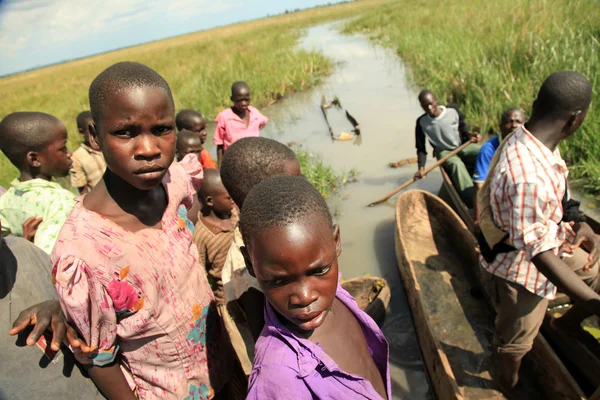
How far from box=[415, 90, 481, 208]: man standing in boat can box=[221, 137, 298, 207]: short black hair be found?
3.58 meters

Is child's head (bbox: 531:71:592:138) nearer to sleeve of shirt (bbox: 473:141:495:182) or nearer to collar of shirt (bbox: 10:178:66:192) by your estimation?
sleeve of shirt (bbox: 473:141:495:182)

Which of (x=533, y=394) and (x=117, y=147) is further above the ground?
(x=117, y=147)

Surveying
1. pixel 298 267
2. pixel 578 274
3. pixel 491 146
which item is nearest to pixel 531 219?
pixel 578 274

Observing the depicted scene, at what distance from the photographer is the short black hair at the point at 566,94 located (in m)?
1.73

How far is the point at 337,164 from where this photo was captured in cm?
752

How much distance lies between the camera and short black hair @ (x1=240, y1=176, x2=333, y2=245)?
3.18 ft

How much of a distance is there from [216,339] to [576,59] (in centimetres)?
722

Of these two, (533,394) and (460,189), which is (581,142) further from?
(533,394)

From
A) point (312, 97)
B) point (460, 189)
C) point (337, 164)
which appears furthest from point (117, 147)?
point (312, 97)

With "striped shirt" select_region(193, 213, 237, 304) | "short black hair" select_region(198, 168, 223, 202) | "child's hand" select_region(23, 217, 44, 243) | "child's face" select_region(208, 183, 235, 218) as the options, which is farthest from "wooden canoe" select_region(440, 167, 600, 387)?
"child's hand" select_region(23, 217, 44, 243)

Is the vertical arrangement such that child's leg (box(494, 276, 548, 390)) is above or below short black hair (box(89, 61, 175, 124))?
below

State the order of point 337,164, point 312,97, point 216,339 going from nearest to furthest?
point 216,339 → point 337,164 → point 312,97

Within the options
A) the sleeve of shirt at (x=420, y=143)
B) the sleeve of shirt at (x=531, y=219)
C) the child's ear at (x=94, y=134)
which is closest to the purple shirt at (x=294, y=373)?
the child's ear at (x=94, y=134)

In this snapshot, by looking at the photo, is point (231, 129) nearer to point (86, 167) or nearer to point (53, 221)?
point (86, 167)
